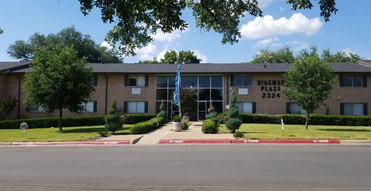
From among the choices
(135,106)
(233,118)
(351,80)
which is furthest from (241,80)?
(233,118)

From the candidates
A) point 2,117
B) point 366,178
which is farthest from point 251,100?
point 366,178

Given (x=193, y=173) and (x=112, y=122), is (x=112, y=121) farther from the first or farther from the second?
(x=193, y=173)

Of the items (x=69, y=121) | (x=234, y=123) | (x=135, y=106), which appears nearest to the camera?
(x=234, y=123)

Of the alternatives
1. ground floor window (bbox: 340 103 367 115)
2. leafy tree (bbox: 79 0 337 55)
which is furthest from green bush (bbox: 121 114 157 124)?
leafy tree (bbox: 79 0 337 55)

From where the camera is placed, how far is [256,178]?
872cm

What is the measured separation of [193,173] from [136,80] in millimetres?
30060

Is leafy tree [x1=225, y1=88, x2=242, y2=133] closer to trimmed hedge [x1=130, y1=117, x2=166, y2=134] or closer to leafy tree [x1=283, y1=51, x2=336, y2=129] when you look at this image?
trimmed hedge [x1=130, y1=117, x2=166, y2=134]

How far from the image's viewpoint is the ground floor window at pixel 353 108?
1426 inches

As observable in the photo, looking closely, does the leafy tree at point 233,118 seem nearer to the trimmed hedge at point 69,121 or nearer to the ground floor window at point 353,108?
the trimmed hedge at point 69,121

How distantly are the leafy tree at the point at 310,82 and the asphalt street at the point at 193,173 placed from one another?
548 inches

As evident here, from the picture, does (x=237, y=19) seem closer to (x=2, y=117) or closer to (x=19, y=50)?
(x=2, y=117)

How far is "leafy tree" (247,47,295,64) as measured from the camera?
74438 millimetres

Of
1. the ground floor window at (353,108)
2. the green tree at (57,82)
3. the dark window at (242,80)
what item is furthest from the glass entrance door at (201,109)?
the ground floor window at (353,108)

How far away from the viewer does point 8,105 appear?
36812mm
